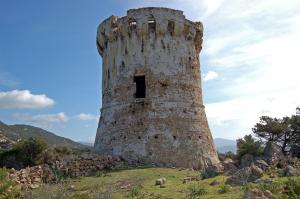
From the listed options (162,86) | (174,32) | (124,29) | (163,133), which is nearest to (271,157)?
(163,133)

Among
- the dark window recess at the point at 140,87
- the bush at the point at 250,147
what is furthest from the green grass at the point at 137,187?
the bush at the point at 250,147

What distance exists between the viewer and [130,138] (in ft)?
62.5

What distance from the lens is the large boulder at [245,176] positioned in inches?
453

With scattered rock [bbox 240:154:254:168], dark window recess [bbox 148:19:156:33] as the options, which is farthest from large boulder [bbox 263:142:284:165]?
dark window recess [bbox 148:19:156:33]

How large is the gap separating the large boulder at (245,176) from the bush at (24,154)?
21.5 meters

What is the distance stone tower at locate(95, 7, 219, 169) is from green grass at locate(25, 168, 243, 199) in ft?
7.50

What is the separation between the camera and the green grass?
9.84m

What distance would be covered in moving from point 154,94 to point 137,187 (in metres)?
7.49

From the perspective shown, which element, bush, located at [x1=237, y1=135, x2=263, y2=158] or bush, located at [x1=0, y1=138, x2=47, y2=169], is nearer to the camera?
bush, located at [x1=237, y1=135, x2=263, y2=158]

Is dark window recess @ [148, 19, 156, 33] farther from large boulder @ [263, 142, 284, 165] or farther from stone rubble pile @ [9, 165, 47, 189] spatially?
stone rubble pile @ [9, 165, 47, 189]

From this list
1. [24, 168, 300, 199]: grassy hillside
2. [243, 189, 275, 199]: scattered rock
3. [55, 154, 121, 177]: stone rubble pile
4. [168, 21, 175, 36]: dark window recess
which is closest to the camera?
[243, 189, 275, 199]: scattered rock

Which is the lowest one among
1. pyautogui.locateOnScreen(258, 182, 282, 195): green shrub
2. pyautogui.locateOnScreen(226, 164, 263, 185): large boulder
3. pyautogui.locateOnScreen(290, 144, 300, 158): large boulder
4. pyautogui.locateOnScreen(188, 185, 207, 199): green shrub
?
pyautogui.locateOnScreen(188, 185, 207, 199): green shrub

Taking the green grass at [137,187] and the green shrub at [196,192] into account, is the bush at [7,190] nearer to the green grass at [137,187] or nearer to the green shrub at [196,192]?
the green grass at [137,187]

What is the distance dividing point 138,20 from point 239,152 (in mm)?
9720
